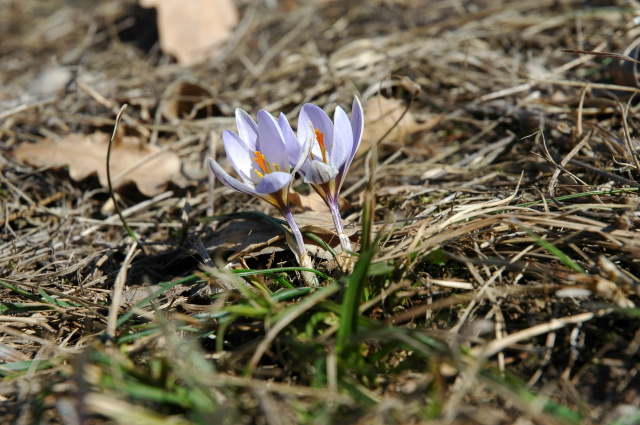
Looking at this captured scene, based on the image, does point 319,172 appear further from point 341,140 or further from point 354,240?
point 354,240

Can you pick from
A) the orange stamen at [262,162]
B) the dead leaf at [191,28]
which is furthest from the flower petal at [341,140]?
the dead leaf at [191,28]

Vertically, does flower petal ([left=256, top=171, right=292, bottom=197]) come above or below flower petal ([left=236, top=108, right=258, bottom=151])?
below

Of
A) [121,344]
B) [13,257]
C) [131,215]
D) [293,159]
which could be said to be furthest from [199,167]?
[121,344]

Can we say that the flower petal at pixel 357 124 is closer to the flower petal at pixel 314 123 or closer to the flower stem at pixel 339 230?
the flower petal at pixel 314 123

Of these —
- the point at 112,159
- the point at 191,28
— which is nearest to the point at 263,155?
the point at 112,159

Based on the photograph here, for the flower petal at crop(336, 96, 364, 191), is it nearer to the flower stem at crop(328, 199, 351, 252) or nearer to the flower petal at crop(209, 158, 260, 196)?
the flower stem at crop(328, 199, 351, 252)

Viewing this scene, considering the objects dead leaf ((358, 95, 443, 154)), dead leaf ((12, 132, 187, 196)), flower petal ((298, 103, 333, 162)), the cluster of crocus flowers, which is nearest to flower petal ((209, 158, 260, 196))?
the cluster of crocus flowers

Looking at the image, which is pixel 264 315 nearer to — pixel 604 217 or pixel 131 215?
pixel 604 217
